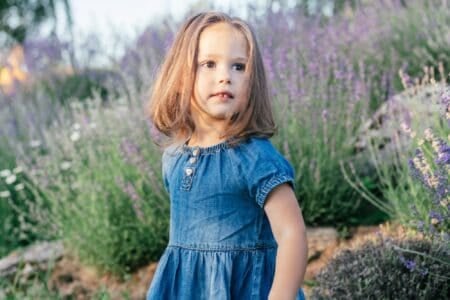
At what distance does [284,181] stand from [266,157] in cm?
10

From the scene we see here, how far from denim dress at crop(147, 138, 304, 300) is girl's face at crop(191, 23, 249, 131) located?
0.11 meters

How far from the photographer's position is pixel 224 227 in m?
2.09

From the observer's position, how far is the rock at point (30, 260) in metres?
4.56

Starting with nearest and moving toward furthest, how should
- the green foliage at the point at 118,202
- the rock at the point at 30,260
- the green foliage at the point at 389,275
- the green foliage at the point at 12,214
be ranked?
the green foliage at the point at 389,275 → the green foliage at the point at 118,202 → the rock at the point at 30,260 → the green foliage at the point at 12,214

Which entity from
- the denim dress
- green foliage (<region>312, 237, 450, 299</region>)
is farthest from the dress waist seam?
green foliage (<region>312, 237, 450, 299</region>)

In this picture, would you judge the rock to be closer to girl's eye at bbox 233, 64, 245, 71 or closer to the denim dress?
the denim dress

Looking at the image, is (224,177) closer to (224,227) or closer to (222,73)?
(224,227)

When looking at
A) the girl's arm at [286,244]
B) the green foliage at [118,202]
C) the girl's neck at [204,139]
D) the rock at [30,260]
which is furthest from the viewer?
the rock at [30,260]

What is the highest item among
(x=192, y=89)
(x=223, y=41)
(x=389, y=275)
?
(x=223, y=41)

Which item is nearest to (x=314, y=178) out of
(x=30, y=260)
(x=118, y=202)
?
(x=118, y=202)

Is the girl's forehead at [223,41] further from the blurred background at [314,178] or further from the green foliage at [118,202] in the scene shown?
the green foliage at [118,202]

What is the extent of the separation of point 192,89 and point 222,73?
0.49 ft

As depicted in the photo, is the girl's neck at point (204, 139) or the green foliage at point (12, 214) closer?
the girl's neck at point (204, 139)

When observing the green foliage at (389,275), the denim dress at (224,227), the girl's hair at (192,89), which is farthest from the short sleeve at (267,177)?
the green foliage at (389,275)
